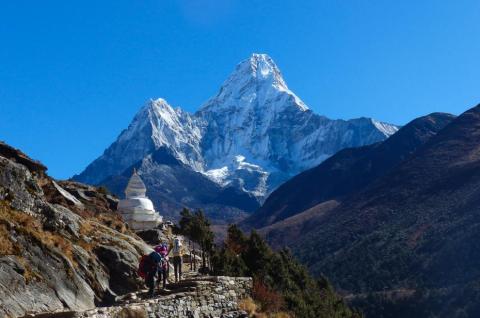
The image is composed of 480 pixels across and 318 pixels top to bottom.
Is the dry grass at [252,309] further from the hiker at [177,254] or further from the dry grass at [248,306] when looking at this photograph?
the hiker at [177,254]

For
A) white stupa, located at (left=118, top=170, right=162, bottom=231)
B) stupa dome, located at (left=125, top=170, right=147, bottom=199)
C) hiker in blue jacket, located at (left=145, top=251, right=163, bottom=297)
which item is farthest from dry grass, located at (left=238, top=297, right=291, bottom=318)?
stupa dome, located at (left=125, top=170, right=147, bottom=199)

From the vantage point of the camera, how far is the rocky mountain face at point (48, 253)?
2025 centimetres

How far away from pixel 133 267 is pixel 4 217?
6631 millimetres

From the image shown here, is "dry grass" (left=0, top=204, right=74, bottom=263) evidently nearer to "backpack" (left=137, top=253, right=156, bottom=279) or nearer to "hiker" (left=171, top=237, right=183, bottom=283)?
"backpack" (left=137, top=253, right=156, bottom=279)

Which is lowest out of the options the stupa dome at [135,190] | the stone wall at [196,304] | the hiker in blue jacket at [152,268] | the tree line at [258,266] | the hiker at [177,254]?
the stone wall at [196,304]

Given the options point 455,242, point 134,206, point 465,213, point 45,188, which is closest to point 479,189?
point 465,213

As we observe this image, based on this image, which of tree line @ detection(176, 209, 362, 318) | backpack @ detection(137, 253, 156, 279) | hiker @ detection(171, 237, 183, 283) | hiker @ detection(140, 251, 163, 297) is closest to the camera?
hiker @ detection(140, 251, 163, 297)

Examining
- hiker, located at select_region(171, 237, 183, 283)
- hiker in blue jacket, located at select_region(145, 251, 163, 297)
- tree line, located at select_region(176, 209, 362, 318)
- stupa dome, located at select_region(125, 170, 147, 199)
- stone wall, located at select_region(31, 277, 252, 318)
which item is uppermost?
stupa dome, located at select_region(125, 170, 147, 199)

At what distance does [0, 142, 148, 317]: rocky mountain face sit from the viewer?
20250mm

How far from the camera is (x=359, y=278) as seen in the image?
157750 mm

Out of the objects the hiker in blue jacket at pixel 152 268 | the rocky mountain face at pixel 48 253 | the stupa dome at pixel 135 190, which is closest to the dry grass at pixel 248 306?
the hiker in blue jacket at pixel 152 268

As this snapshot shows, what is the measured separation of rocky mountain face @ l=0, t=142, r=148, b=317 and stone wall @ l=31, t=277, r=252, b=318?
8.00 feet

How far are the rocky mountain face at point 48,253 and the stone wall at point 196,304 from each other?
8.00 ft

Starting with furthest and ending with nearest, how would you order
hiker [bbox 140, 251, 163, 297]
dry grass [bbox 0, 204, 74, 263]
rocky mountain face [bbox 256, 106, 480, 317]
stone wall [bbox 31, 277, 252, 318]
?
rocky mountain face [bbox 256, 106, 480, 317] < hiker [bbox 140, 251, 163, 297] < dry grass [bbox 0, 204, 74, 263] < stone wall [bbox 31, 277, 252, 318]
